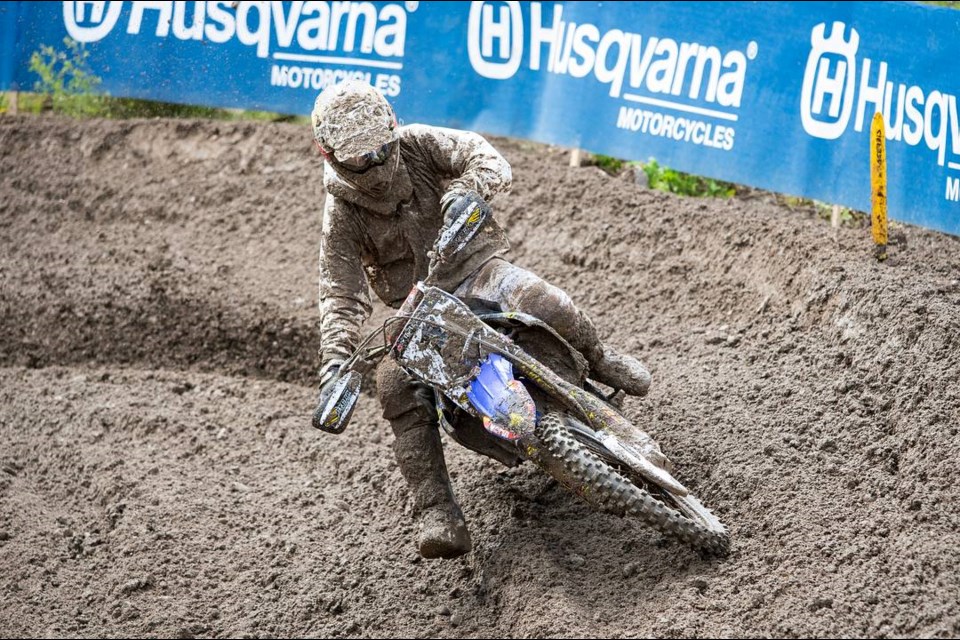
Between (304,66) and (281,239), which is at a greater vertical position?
(304,66)

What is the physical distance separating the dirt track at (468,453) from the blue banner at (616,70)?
0.44 meters

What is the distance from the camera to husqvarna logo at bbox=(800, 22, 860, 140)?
8.35 metres

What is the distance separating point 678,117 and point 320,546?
4.73 metres

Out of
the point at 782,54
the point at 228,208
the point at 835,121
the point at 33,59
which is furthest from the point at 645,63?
the point at 33,59

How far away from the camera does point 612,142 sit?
9.77 meters

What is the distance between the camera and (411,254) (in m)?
6.09

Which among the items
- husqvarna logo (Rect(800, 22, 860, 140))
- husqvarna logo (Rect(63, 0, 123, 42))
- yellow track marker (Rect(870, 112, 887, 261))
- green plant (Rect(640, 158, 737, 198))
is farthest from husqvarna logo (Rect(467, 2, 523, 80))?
yellow track marker (Rect(870, 112, 887, 261))

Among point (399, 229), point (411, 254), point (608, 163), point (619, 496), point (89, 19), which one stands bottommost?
point (619, 496)

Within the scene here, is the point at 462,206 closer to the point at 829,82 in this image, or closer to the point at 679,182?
the point at 829,82

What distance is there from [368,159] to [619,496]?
1934 mm

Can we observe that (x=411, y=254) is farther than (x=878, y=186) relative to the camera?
No

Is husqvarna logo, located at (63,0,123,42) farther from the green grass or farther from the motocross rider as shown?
the motocross rider

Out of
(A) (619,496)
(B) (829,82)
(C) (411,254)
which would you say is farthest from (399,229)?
(B) (829,82)

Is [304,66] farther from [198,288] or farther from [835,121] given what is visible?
[835,121]
